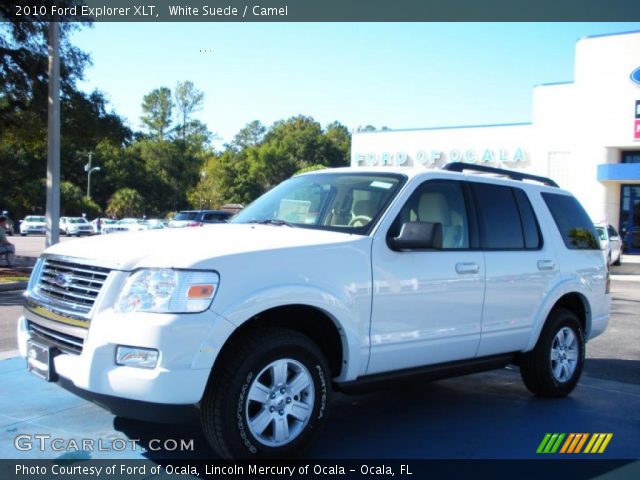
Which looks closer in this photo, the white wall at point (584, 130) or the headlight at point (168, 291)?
the headlight at point (168, 291)

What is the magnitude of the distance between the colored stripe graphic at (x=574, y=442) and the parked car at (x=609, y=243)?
17.3 m

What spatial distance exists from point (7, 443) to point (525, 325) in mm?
4000

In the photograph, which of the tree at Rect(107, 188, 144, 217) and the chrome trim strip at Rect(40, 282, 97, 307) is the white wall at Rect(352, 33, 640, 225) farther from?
the tree at Rect(107, 188, 144, 217)

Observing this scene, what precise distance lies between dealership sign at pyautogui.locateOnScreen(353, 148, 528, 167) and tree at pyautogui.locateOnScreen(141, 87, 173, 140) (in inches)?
2370

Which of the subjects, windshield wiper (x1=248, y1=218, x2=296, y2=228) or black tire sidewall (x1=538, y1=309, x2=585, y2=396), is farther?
black tire sidewall (x1=538, y1=309, x2=585, y2=396)

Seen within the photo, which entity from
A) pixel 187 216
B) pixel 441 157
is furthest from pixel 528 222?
pixel 441 157

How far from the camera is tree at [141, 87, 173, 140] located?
303 feet

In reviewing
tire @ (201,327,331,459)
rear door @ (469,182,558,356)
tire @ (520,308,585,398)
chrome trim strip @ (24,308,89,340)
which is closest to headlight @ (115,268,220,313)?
chrome trim strip @ (24,308,89,340)

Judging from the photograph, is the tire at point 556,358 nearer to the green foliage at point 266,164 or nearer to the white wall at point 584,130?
the white wall at point 584,130

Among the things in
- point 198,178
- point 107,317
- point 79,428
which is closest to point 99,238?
point 107,317

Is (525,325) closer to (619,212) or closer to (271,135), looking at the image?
(619,212)

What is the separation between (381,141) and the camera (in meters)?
37.6

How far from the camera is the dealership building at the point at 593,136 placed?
2964 cm

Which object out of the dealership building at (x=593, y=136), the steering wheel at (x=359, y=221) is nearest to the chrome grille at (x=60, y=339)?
the steering wheel at (x=359, y=221)
